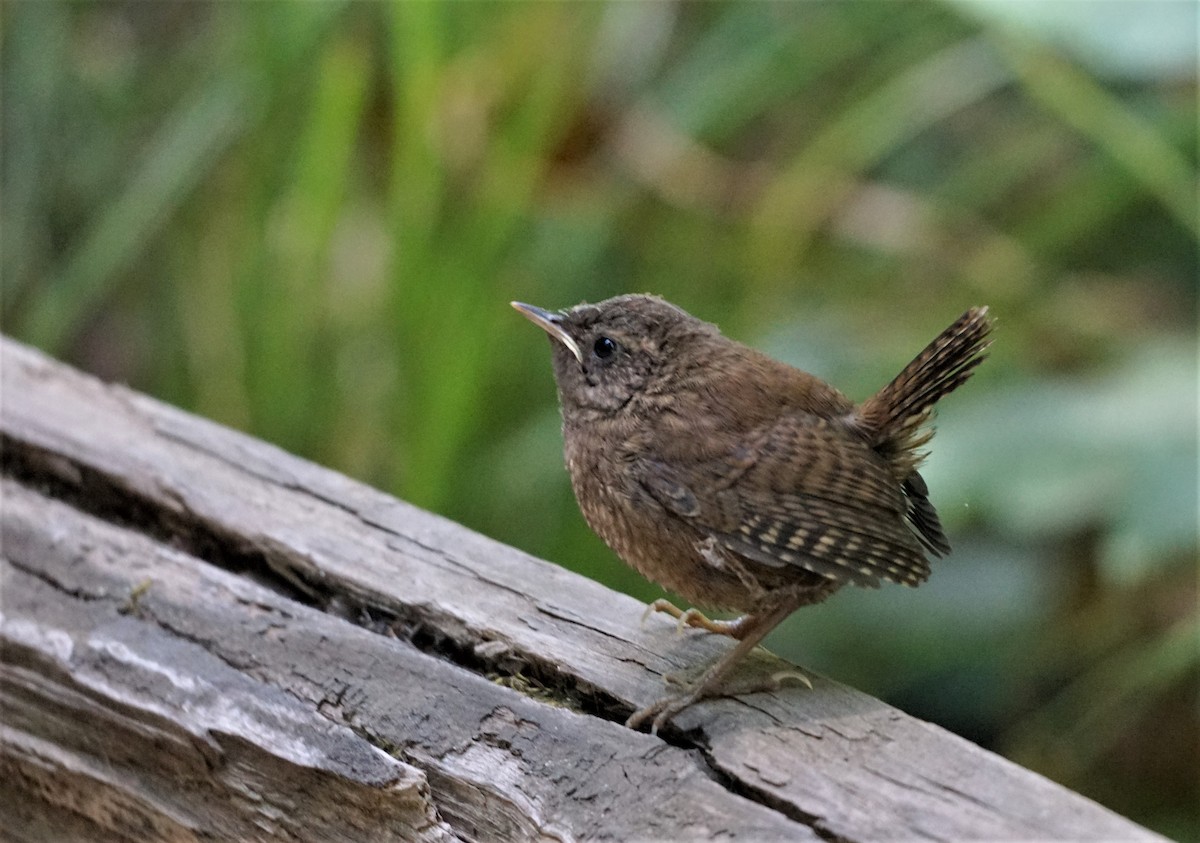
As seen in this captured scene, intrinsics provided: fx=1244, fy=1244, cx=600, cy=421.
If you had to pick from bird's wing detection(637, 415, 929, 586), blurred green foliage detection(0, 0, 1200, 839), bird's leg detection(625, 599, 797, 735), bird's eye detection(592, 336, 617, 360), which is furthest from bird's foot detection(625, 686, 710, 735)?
blurred green foliage detection(0, 0, 1200, 839)

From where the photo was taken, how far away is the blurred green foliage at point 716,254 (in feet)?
12.5

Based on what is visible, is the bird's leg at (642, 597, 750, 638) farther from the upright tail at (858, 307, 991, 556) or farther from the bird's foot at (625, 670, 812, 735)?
the upright tail at (858, 307, 991, 556)

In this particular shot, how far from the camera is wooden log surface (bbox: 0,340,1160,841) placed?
1.90 m

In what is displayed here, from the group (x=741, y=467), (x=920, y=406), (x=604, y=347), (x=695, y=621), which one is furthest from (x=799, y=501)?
(x=604, y=347)

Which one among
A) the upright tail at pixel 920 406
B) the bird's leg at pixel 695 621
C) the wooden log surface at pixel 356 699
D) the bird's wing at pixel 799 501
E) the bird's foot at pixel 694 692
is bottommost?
the wooden log surface at pixel 356 699

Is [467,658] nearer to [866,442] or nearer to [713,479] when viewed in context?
[713,479]

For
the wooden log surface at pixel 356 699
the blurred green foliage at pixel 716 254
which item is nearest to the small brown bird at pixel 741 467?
the wooden log surface at pixel 356 699

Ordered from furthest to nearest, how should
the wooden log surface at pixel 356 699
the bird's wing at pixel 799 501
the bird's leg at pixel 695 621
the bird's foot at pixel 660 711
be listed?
the bird's leg at pixel 695 621 < the bird's wing at pixel 799 501 < the bird's foot at pixel 660 711 < the wooden log surface at pixel 356 699

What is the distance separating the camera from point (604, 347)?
97.9 inches

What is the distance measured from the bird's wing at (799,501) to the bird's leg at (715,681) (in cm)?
13

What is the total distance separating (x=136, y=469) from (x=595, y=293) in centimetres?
188

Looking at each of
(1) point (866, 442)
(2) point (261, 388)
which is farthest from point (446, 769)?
(2) point (261, 388)

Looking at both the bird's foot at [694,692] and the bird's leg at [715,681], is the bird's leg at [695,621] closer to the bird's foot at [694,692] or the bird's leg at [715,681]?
the bird's leg at [715,681]

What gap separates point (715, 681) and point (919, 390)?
2.15 feet
